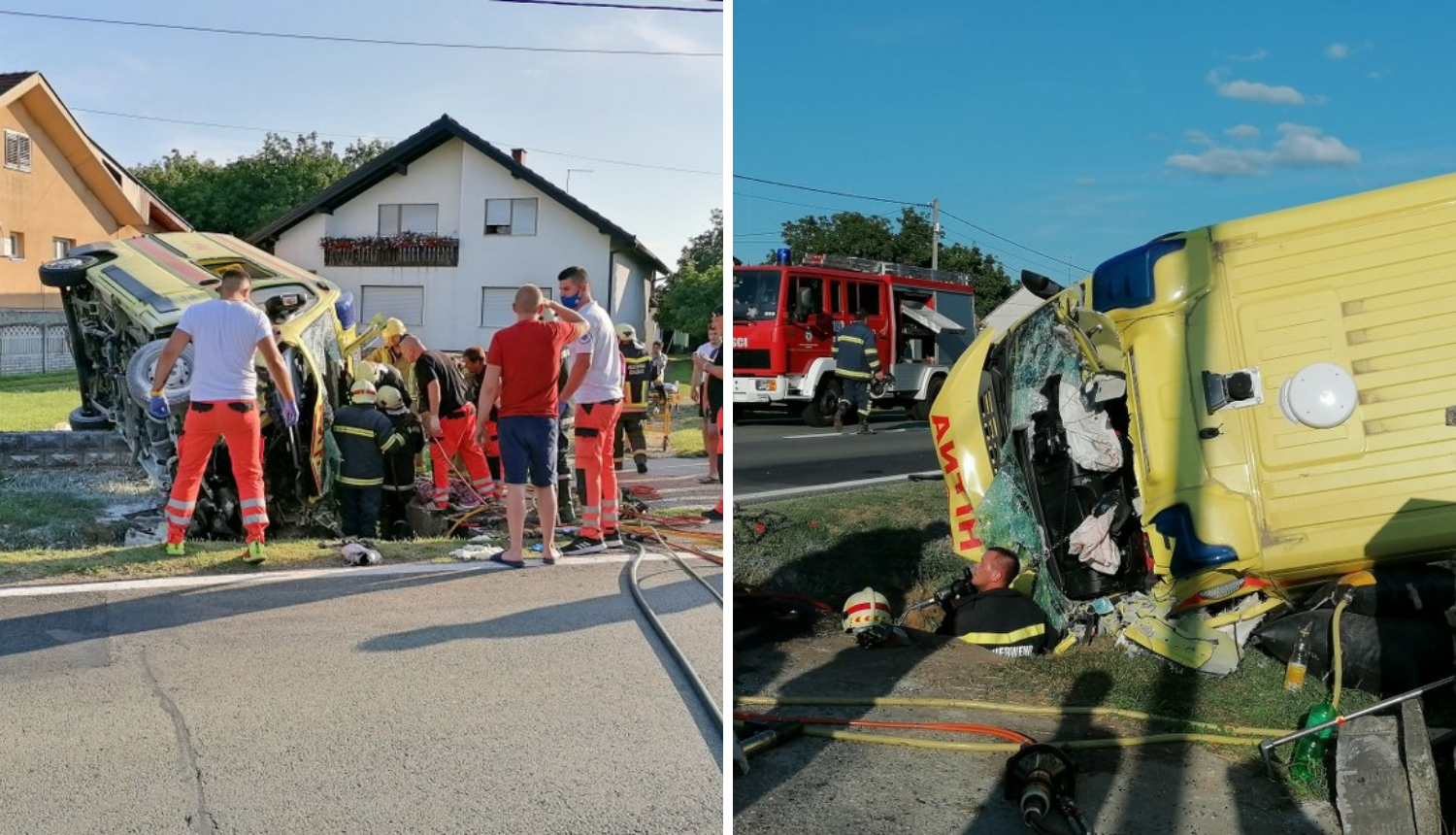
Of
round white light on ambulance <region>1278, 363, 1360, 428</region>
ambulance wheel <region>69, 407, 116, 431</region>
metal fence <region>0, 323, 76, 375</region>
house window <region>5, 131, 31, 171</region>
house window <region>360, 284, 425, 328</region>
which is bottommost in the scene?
ambulance wheel <region>69, 407, 116, 431</region>

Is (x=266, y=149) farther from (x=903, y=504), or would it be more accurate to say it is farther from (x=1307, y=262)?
(x=1307, y=262)

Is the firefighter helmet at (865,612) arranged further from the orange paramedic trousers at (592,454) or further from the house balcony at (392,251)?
the house balcony at (392,251)

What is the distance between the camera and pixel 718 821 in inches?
113

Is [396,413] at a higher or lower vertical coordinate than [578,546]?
higher

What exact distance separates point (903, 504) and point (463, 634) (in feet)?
9.58

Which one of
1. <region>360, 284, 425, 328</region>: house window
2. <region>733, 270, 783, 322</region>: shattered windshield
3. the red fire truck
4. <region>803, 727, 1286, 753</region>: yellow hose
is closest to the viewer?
<region>803, 727, 1286, 753</region>: yellow hose

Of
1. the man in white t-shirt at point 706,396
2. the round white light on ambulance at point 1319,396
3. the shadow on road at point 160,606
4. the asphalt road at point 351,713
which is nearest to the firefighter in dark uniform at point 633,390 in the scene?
the man in white t-shirt at point 706,396

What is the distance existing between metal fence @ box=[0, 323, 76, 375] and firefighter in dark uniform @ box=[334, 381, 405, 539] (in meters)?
2.84

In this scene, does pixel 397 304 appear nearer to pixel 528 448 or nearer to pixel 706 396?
pixel 706 396

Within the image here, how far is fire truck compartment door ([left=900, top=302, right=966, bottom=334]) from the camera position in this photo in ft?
44.1

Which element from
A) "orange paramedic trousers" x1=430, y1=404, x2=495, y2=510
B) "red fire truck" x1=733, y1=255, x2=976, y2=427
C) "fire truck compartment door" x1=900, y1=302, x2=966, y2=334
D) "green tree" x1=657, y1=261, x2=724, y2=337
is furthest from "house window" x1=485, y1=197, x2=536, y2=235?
"fire truck compartment door" x1=900, y1=302, x2=966, y2=334

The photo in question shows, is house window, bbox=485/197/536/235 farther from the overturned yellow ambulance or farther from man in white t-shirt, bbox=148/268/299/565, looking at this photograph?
the overturned yellow ambulance

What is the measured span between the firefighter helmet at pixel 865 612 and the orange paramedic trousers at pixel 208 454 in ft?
9.11

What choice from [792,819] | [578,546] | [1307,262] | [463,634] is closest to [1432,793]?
[792,819]
